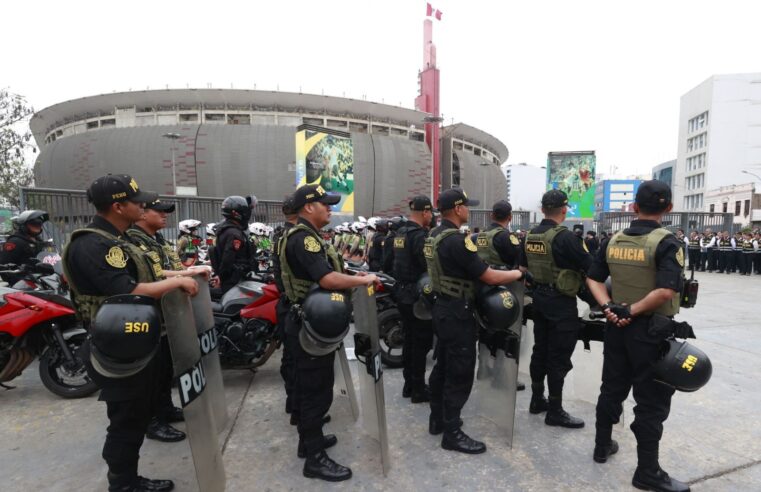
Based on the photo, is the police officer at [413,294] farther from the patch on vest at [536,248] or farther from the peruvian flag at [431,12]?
the peruvian flag at [431,12]

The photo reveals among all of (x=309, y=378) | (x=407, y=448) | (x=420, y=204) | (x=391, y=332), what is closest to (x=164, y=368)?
(x=309, y=378)

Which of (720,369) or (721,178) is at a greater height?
(721,178)

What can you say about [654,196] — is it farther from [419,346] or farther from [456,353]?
[419,346]

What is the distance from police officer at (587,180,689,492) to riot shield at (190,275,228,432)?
291cm

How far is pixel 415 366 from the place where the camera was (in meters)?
3.98

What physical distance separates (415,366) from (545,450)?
135 centimetres

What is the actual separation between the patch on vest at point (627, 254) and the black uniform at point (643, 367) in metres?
0.09

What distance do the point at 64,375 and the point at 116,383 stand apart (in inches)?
96.8

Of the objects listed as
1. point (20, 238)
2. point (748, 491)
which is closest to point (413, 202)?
point (748, 491)

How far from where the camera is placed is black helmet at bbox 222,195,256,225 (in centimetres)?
501

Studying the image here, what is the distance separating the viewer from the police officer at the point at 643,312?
2.51 meters

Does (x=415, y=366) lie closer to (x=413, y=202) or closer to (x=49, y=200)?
(x=413, y=202)

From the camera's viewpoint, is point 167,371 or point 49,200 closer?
point 167,371

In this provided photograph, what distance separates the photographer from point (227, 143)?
40.2 m
